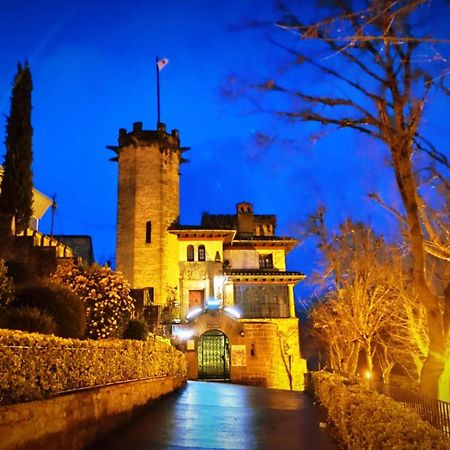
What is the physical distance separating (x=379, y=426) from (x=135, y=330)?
1113cm

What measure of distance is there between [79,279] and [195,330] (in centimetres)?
1827

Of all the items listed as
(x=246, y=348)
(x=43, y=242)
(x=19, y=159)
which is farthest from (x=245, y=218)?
(x=43, y=242)

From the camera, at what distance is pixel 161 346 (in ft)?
60.1

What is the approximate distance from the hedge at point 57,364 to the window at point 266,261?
86.9 feet

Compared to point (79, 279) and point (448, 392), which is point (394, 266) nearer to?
point (448, 392)

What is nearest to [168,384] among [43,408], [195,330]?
[43,408]

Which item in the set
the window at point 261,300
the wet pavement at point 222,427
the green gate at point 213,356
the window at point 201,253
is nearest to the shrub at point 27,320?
the wet pavement at point 222,427

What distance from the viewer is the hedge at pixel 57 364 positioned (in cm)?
→ 761

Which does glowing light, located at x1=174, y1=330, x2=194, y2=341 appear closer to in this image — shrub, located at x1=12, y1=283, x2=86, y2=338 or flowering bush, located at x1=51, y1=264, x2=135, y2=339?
flowering bush, located at x1=51, y1=264, x2=135, y2=339

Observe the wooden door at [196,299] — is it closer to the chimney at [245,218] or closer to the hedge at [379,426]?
the chimney at [245,218]

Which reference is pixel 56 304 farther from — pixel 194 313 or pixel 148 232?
pixel 148 232

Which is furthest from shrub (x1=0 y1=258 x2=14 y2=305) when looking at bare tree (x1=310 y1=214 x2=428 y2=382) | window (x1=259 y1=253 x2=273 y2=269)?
window (x1=259 y1=253 x2=273 y2=269)

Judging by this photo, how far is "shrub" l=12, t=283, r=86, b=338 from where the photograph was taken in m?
11.7

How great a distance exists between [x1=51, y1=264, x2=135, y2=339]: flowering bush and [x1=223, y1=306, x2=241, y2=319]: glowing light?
17992 millimetres
